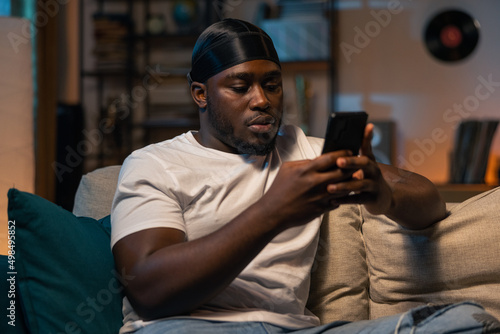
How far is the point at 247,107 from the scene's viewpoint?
4.42 feet

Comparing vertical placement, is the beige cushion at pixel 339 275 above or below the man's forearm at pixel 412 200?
below

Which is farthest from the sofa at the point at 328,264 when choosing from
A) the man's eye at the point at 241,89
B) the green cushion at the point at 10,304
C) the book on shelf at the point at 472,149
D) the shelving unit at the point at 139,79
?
the shelving unit at the point at 139,79

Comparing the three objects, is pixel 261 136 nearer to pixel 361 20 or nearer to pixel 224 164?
pixel 224 164

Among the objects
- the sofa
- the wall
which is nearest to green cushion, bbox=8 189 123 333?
the sofa

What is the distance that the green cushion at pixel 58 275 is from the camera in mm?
1128

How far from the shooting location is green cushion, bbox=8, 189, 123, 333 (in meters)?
1.13

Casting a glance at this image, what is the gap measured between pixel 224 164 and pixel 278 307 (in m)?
0.37

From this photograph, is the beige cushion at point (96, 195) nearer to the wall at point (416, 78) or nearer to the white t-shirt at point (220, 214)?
the white t-shirt at point (220, 214)

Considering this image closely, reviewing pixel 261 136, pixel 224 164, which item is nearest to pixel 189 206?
pixel 224 164

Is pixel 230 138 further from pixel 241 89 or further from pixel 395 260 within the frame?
pixel 395 260

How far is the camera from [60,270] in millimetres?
1158

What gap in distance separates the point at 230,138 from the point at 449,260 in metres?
0.63

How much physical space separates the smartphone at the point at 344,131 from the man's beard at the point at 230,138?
36cm

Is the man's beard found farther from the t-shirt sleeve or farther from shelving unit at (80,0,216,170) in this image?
shelving unit at (80,0,216,170)
